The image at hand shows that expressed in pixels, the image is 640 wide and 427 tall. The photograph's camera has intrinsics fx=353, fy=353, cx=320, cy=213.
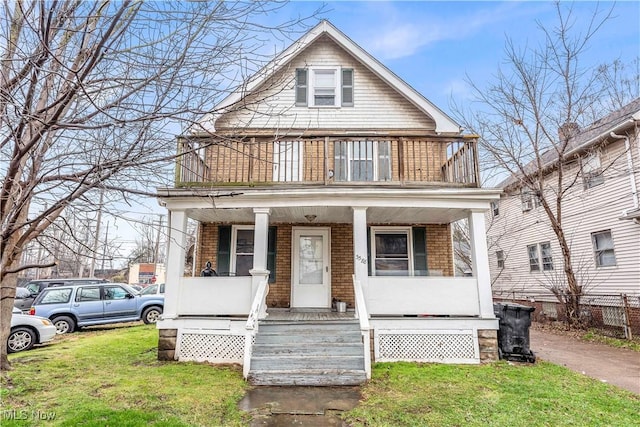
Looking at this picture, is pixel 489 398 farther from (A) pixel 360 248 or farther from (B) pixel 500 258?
(B) pixel 500 258

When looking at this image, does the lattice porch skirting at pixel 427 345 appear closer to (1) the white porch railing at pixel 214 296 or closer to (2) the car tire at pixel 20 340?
(1) the white porch railing at pixel 214 296

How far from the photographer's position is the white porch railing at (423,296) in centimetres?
724

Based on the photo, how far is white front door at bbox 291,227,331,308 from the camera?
9.30m

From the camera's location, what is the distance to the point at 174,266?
7.39m

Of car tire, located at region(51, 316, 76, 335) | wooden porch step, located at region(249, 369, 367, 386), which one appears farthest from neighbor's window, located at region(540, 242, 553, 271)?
car tire, located at region(51, 316, 76, 335)

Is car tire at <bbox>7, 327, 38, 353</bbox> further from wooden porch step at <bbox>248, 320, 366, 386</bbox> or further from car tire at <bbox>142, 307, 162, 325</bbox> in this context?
wooden porch step at <bbox>248, 320, 366, 386</bbox>

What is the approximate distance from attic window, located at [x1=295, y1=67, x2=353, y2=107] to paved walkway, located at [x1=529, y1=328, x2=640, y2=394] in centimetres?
831

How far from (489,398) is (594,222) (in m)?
10.7

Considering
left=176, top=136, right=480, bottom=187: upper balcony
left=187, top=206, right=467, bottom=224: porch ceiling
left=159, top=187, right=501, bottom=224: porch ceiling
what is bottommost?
left=187, top=206, right=467, bottom=224: porch ceiling

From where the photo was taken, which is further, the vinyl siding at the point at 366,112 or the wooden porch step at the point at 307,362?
the vinyl siding at the point at 366,112

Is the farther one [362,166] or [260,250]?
[362,166]

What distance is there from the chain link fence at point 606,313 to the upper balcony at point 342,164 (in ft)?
21.8

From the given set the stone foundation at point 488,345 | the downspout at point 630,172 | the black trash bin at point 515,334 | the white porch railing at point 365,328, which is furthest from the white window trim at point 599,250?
the white porch railing at point 365,328

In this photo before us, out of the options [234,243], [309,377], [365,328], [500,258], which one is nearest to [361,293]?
[365,328]
